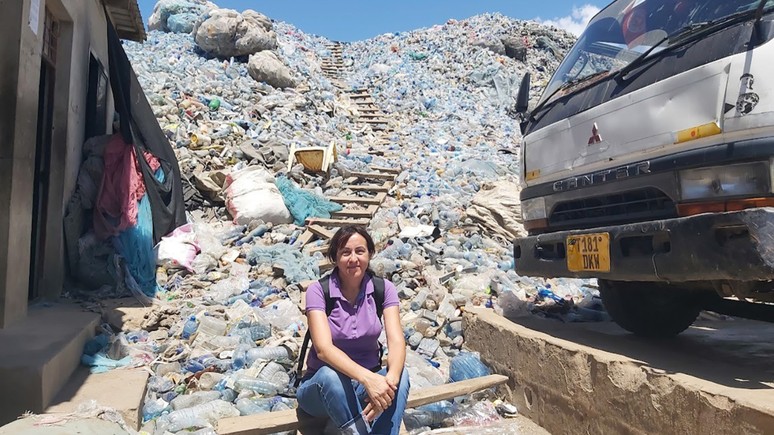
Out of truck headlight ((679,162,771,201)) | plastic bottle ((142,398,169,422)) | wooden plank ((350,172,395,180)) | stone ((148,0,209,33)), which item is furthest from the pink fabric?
stone ((148,0,209,33))

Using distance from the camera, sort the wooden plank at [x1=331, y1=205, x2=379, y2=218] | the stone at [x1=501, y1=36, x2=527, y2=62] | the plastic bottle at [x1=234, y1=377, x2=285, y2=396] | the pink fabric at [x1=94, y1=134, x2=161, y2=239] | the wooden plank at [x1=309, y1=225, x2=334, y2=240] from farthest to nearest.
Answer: the stone at [x1=501, y1=36, x2=527, y2=62], the wooden plank at [x1=331, y1=205, x2=379, y2=218], the wooden plank at [x1=309, y1=225, x2=334, y2=240], the pink fabric at [x1=94, y1=134, x2=161, y2=239], the plastic bottle at [x1=234, y1=377, x2=285, y2=396]

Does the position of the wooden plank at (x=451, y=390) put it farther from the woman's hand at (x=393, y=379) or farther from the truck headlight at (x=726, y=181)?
the truck headlight at (x=726, y=181)

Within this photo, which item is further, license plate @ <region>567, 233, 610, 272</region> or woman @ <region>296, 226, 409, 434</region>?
license plate @ <region>567, 233, 610, 272</region>

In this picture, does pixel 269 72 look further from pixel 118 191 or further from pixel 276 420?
Answer: pixel 276 420

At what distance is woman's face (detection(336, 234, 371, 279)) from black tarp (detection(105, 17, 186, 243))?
13.2 ft

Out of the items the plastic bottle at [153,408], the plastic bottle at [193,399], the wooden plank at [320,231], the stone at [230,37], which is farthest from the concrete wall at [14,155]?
the stone at [230,37]

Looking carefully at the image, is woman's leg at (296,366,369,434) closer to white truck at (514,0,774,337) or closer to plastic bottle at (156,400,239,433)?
plastic bottle at (156,400,239,433)

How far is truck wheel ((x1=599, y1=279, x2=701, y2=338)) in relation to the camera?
3754 millimetres

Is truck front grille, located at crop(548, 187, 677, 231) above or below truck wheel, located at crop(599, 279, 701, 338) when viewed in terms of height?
above

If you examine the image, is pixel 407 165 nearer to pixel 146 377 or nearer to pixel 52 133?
pixel 52 133

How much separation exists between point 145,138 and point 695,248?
19.3ft

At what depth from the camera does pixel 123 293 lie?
5.15m

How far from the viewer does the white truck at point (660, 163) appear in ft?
7.27

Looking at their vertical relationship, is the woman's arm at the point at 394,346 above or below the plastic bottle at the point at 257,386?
above
